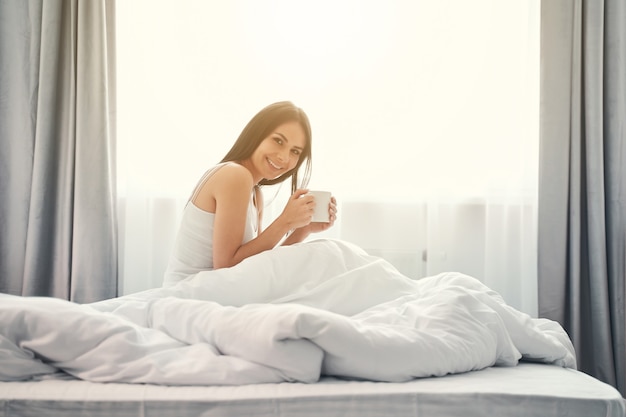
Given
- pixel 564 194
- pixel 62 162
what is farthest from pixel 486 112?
pixel 62 162

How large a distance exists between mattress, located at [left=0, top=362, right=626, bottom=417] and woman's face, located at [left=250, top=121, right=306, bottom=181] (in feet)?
3.57

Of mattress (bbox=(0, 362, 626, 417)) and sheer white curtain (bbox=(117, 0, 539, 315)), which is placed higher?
sheer white curtain (bbox=(117, 0, 539, 315))

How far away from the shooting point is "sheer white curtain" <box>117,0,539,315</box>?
252 cm

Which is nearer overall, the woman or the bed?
the bed

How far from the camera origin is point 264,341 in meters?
0.84

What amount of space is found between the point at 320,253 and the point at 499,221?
140cm

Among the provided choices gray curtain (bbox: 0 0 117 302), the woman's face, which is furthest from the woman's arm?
gray curtain (bbox: 0 0 117 302)

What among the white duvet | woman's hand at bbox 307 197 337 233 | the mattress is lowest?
the mattress

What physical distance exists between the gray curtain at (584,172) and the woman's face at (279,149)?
45.4 inches

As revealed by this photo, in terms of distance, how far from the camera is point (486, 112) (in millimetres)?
2514

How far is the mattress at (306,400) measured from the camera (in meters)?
0.78

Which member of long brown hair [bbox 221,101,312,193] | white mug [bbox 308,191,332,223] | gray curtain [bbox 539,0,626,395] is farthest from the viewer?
gray curtain [bbox 539,0,626,395]

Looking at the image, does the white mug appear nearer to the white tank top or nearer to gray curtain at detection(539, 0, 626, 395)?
the white tank top

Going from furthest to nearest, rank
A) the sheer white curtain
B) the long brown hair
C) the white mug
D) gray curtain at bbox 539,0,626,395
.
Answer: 1. the sheer white curtain
2. gray curtain at bbox 539,0,626,395
3. the long brown hair
4. the white mug
